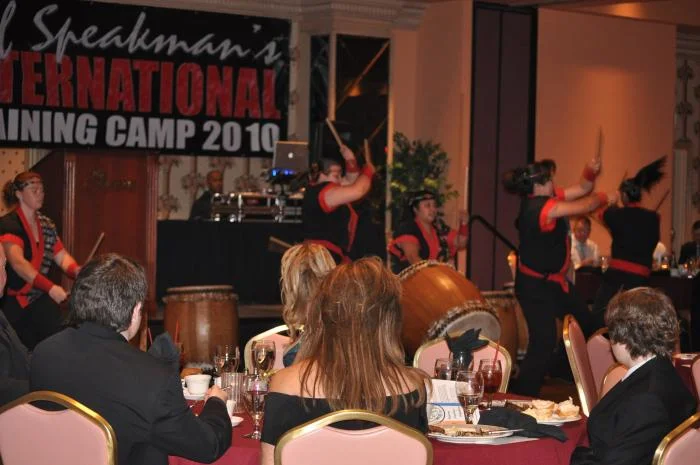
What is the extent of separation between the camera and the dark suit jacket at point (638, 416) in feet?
10.3

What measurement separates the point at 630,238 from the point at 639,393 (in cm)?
555

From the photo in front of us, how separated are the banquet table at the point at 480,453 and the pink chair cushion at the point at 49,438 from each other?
1.44 ft

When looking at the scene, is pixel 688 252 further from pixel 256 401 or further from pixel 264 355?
pixel 256 401

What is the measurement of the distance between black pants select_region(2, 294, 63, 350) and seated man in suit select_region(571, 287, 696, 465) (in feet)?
13.8

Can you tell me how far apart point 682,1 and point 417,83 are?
3.05 meters

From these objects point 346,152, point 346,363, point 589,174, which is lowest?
point 346,363

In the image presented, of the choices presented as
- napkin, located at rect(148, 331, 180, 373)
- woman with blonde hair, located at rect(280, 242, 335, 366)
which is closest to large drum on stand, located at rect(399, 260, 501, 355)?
woman with blonde hair, located at rect(280, 242, 335, 366)

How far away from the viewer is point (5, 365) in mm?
3592

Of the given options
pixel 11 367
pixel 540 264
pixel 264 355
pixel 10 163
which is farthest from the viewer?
pixel 10 163

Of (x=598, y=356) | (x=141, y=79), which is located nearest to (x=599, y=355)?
(x=598, y=356)

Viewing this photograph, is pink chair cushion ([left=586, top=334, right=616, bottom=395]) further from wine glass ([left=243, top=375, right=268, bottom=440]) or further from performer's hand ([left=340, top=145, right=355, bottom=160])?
performer's hand ([left=340, top=145, right=355, bottom=160])

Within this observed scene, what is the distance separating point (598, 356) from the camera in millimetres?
5242

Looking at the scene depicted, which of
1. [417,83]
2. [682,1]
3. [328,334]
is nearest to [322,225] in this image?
[328,334]

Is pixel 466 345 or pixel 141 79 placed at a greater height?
pixel 141 79
